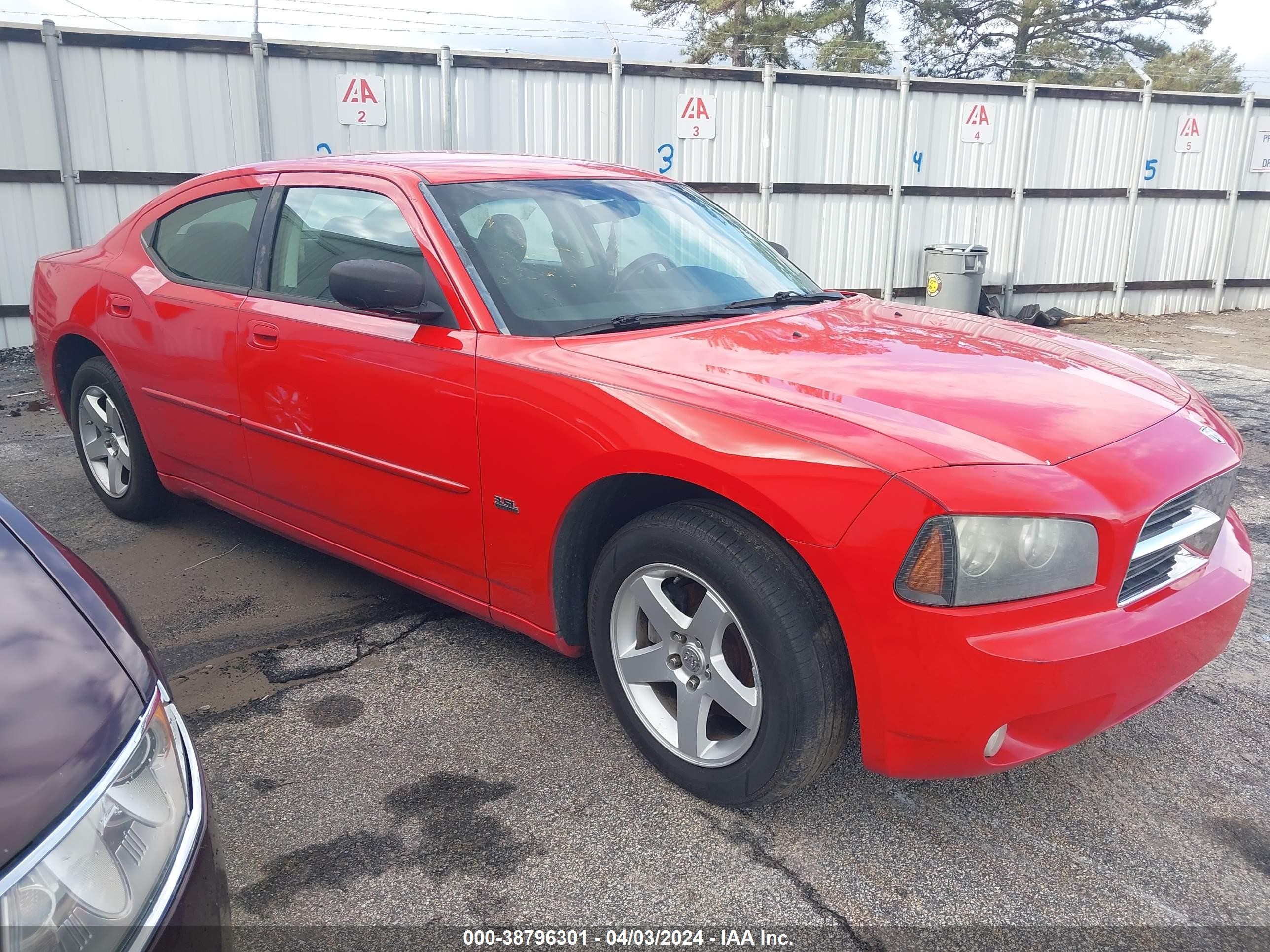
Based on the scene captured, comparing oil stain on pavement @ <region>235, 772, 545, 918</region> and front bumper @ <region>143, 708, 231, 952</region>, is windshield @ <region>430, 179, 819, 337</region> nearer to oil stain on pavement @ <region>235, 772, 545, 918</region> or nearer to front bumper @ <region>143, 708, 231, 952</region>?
oil stain on pavement @ <region>235, 772, 545, 918</region>

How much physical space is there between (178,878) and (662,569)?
1352 mm

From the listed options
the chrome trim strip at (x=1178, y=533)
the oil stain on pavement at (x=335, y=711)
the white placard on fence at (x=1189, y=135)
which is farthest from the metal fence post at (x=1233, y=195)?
the oil stain on pavement at (x=335, y=711)

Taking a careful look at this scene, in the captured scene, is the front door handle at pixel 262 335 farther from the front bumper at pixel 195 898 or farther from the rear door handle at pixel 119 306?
the front bumper at pixel 195 898

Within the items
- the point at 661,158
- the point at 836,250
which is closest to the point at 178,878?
the point at 661,158

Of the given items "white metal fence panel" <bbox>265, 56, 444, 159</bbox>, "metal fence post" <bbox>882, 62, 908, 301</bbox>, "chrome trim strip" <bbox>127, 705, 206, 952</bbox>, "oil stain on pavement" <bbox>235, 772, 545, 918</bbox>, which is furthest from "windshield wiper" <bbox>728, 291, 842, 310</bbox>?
"metal fence post" <bbox>882, 62, 908, 301</bbox>

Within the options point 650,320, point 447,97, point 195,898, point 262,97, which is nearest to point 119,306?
point 650,320

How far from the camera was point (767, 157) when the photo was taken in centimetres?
1130

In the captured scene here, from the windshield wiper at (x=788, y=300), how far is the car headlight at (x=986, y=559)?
1.40 metres

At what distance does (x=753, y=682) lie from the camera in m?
2.42

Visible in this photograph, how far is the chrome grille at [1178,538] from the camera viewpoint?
2229mm

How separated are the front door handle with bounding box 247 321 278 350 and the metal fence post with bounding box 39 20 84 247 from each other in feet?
22.1

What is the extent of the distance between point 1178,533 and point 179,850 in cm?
221

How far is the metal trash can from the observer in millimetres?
11789

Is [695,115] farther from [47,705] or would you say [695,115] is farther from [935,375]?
[47,705]
